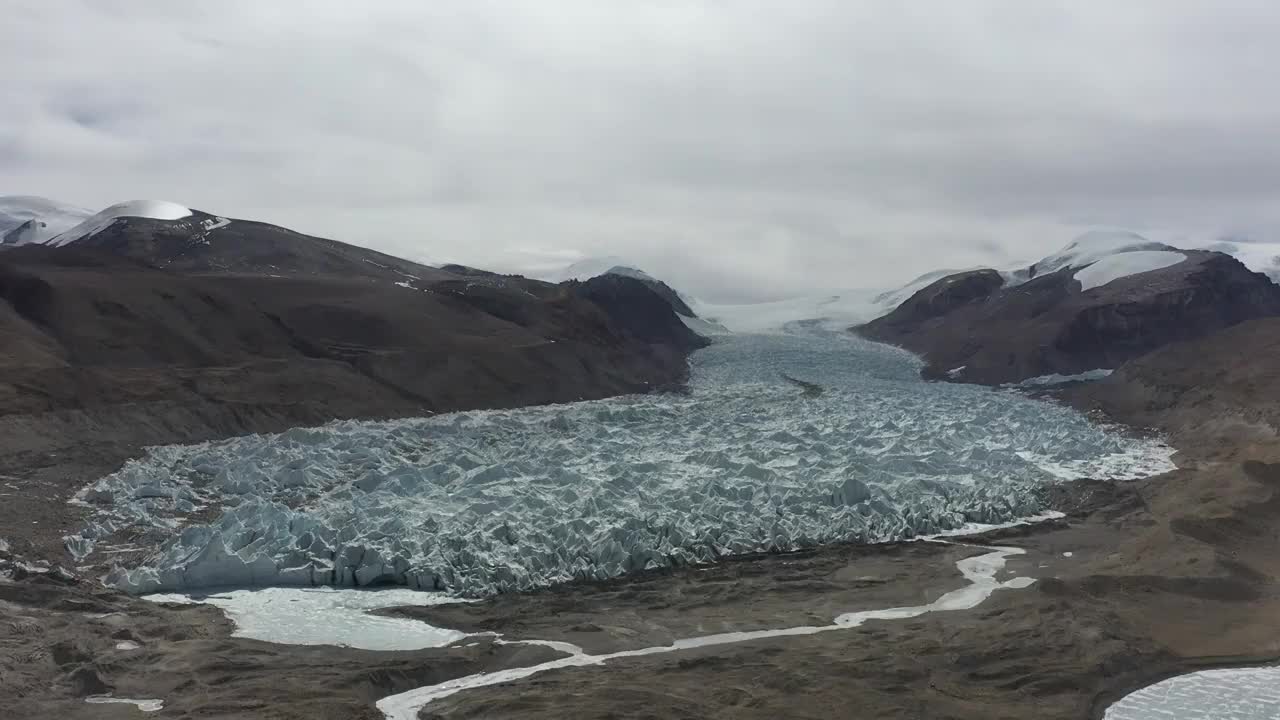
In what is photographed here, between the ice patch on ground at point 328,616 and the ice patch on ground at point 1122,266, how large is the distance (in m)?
65.2

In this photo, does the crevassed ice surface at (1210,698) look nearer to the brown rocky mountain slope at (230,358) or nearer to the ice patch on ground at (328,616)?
the ice patch on ground at (328,616)

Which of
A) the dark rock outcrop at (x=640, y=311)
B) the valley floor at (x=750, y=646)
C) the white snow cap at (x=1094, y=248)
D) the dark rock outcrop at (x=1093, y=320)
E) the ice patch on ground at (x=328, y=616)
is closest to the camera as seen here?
the valley floor at (x=750, y=646)

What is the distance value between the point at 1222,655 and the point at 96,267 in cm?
3880

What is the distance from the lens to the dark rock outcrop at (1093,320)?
58062 millimetres

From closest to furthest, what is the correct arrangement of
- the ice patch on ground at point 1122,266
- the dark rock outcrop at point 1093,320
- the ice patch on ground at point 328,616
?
the ice patch on ground at point 328,616 → the dark rock outcrop at point 1093,320 → the ice patch on ground at point 1122,266

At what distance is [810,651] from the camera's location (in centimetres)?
1322

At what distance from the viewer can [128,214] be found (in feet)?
220

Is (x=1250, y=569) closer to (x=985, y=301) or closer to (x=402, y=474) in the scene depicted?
(x=402, y=474)

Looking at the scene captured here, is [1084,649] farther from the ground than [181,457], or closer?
closer

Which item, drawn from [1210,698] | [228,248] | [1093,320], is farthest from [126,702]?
[1093,320]

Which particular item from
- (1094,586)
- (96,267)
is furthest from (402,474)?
(96,267)

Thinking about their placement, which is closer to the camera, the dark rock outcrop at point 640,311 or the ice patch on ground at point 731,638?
the ice patch on ground at point 731,638

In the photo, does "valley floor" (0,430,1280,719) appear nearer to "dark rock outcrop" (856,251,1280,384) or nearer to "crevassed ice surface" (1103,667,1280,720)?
"crevassed ice surface" (1103,667,1280,720)

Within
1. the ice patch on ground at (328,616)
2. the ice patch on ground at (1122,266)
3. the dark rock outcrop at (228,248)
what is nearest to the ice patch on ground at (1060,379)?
the ice patch on ground at (1122,266)
